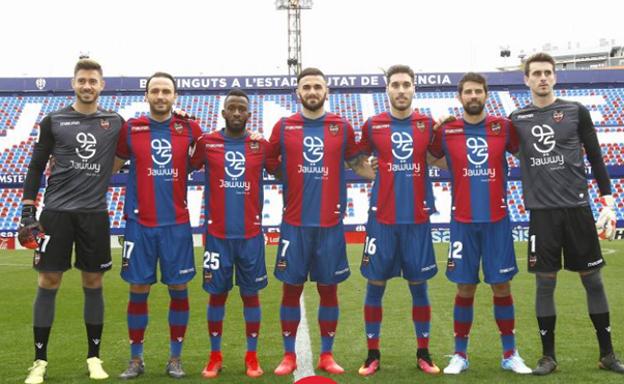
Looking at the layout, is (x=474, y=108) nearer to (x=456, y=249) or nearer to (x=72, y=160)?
(x=456, y=249)

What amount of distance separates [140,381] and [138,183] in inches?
54.6

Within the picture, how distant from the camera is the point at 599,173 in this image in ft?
15.7

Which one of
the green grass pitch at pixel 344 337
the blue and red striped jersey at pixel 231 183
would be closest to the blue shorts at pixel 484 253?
the green grass pitch at pixel 344 337

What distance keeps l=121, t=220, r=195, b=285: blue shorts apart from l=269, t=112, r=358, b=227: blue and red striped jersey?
0.81 metres

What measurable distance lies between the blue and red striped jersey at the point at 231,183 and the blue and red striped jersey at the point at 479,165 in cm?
143

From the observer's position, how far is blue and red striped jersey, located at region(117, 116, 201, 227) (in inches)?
186

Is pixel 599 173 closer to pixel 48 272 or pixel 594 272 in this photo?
pixel 594 272

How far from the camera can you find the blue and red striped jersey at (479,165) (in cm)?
473

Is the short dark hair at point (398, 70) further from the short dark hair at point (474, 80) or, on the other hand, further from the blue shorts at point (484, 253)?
the blue shorts at point (484, 253)

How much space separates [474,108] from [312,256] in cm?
159

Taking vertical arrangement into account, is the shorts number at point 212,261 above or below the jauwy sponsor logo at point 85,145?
below

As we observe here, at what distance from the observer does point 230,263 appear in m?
4.77

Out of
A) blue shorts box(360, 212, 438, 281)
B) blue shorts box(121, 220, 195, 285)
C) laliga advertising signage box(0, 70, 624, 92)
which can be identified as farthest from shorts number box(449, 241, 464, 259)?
laliga advertising signage box(0, 70, 624, 92)

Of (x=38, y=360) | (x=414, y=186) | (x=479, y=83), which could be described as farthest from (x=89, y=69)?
(x=479, y=83)
